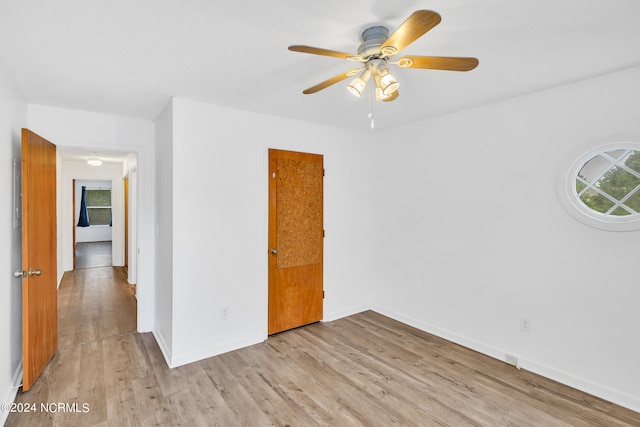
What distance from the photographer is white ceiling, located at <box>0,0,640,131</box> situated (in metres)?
1.58

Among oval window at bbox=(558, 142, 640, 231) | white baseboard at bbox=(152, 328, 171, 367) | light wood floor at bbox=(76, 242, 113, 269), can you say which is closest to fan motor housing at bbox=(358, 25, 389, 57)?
oval window at bbox=(558, 142, 640, 231)

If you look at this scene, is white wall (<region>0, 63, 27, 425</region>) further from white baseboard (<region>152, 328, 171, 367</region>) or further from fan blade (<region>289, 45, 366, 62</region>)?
fan blade (<region>289, 45, 366, 62</region>)

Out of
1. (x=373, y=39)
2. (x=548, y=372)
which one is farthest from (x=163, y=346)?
(x=548, y=372)

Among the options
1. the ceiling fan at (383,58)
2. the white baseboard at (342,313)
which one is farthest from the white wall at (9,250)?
the white baseboard at (342,313)

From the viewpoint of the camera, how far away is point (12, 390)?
7.62ft

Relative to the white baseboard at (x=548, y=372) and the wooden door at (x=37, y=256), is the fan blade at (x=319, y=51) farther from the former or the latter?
the white baseboard at (x=548, y=372)

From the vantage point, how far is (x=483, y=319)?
3158 mm

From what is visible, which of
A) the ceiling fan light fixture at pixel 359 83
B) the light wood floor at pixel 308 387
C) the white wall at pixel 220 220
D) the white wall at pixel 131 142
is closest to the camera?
the ceiling fan light fixture at pixel 359 83

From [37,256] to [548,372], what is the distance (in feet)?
13.8

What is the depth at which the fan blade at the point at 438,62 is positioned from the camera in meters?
1.65

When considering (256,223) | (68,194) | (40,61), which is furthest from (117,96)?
(68,194)

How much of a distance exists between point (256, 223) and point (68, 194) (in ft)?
18.6

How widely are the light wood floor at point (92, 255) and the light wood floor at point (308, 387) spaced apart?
4489 mm

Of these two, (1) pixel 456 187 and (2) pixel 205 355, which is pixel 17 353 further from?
(1) pixel 456 187
